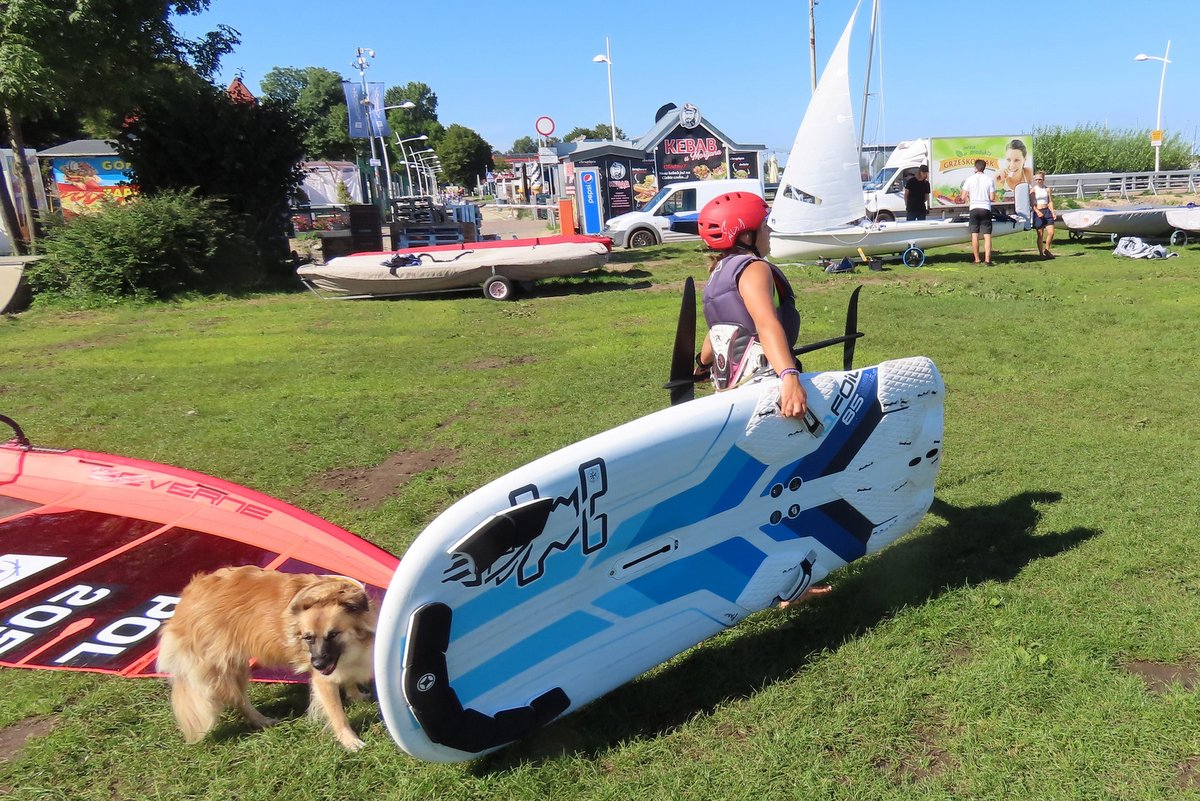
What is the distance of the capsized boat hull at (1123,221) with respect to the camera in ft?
54.1

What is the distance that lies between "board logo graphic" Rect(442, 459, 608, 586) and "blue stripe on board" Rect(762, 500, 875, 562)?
87 cm

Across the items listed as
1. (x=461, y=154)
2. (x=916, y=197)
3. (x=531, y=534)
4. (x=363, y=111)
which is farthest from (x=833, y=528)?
(x=461, y=154)

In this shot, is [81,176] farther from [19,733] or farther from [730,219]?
[730,219]

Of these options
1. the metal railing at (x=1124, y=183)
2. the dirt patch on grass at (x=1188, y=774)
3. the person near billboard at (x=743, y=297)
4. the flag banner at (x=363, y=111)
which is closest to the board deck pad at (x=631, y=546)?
the person near billboard at (x=743, y=297)

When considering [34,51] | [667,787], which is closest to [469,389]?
[667,787]

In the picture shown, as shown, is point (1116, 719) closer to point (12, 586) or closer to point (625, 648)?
point (625, 648)

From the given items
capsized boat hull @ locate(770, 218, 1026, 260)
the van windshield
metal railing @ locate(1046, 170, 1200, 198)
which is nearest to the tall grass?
metal railing @ locate(1046, 170, 1200, 198)

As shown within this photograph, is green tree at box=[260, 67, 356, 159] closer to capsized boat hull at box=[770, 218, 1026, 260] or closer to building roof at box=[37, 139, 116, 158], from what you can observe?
building roof at box=[37, 139, 116, 158]

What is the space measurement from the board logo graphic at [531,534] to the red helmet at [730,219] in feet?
4.25

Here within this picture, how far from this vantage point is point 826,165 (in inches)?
587

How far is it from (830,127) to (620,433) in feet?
45.4

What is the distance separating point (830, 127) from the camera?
48.4 feet

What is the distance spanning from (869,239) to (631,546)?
46.5ft

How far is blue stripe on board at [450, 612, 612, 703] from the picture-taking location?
2.42 metres
